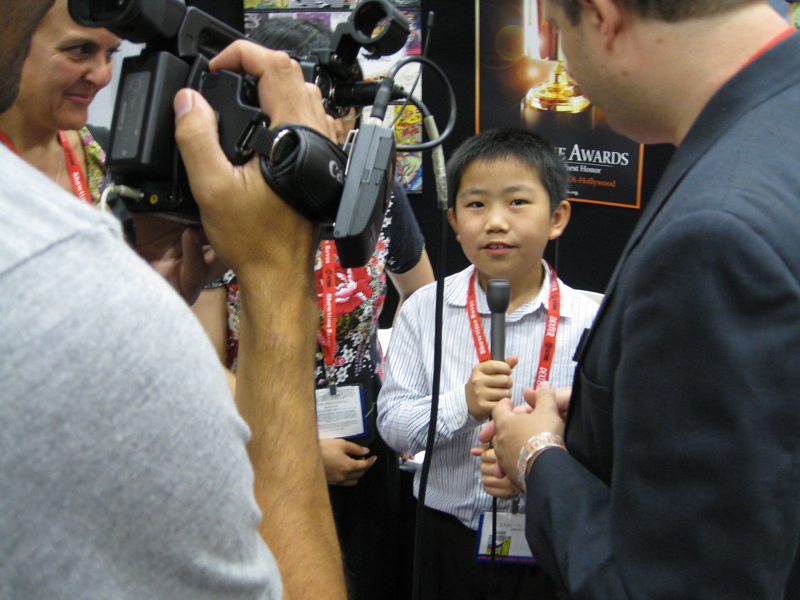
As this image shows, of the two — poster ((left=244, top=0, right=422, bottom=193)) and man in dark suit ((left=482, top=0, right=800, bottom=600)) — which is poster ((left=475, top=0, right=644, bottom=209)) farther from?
man in dark suit ((left=482, top=0, right=800, bottom=600))

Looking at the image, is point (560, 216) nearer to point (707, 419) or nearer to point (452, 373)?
point (452, 373)

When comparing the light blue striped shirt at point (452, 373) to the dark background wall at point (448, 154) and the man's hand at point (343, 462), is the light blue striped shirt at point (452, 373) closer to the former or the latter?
the man's hand at point (343, 462)

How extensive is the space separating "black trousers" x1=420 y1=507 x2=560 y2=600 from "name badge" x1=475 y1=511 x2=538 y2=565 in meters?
0.07

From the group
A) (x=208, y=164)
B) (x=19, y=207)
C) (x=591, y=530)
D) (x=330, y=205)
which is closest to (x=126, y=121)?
(x=208, y=164)

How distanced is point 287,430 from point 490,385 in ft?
2.06

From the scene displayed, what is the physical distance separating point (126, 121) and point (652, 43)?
608mm

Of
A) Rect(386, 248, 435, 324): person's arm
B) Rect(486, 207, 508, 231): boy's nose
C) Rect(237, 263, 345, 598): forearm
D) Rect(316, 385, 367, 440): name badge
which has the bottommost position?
Rect(316, 385, 367, 440): name badge

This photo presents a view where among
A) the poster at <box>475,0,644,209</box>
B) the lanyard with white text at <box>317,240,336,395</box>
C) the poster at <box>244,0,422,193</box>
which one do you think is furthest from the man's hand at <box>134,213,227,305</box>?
the poster at <box>475,0,644,209</box>

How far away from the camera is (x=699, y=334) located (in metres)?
0.57

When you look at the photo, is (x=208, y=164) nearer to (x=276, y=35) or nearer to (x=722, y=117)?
(x=722, y=117)

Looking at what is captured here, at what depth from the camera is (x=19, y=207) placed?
0.32 metres

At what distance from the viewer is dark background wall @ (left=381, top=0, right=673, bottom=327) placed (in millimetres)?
2328

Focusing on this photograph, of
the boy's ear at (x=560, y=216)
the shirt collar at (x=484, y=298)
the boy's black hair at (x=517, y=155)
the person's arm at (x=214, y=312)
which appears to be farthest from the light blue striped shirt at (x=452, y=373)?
the person's arm at (x=214, y=312)

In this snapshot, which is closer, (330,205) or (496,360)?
(330,205)
